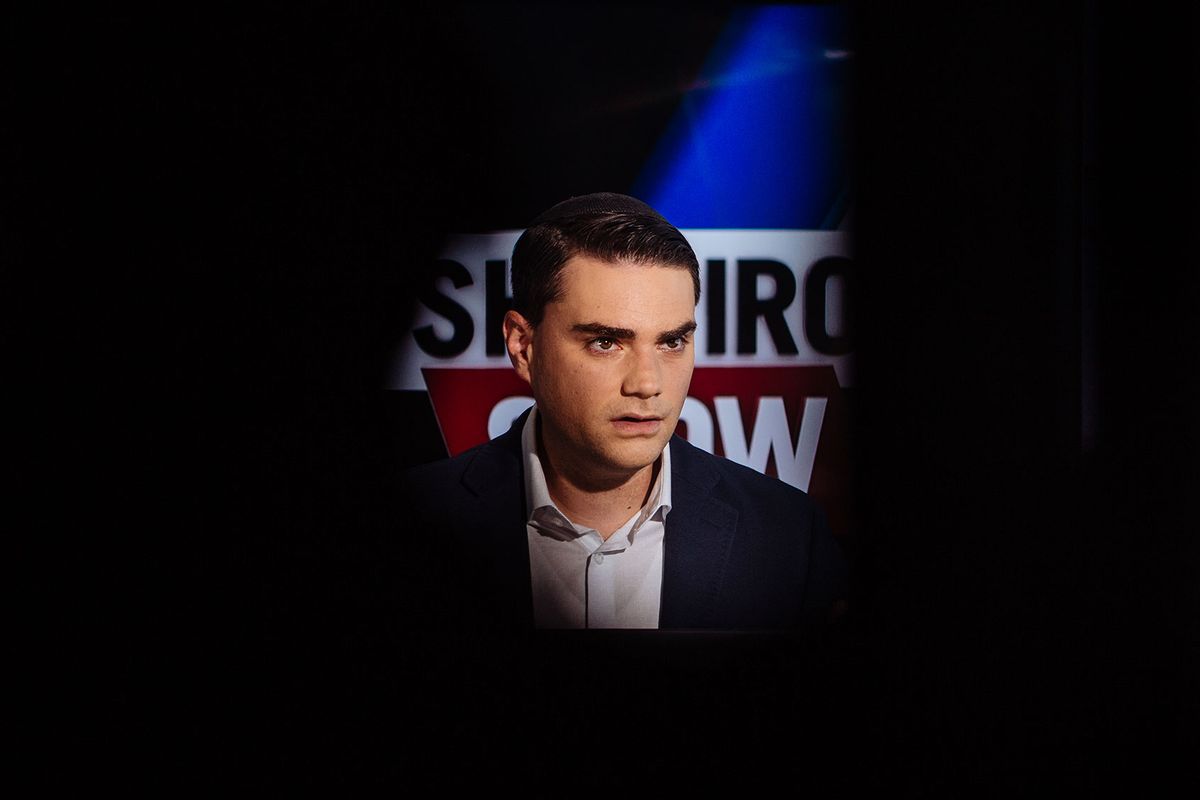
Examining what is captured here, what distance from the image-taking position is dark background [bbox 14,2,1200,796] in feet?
6.70

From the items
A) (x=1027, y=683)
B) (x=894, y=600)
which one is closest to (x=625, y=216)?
(x=894, y=600)

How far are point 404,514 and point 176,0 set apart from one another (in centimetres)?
142

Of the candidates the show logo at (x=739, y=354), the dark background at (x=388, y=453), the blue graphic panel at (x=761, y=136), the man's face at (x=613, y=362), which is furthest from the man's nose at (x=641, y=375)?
the dark background at (x=388, y=453)

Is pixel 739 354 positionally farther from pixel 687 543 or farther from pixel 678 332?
pixel 687 543

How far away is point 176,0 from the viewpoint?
2066mm

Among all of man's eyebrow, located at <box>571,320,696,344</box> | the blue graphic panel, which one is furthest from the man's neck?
the blue graphic panel

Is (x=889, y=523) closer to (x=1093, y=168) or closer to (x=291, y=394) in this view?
(x=1093, y=168)

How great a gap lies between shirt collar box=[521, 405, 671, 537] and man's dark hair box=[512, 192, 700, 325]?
0.28 meters

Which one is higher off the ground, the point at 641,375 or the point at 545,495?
the point at 641,375

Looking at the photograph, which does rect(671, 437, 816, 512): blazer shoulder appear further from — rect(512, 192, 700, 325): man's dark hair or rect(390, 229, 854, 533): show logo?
rect(512, 192, 700, 325): man's dark hair

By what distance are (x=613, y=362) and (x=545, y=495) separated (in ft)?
1.20

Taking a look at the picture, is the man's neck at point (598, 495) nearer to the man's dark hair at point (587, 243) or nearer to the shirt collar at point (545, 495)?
the shirt collar at point (545, 495)

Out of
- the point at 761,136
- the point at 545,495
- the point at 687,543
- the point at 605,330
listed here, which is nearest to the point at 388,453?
the point at 545,495

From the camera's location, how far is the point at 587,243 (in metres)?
1.86
